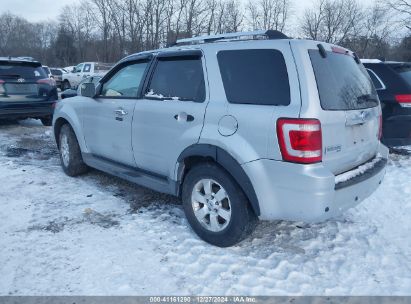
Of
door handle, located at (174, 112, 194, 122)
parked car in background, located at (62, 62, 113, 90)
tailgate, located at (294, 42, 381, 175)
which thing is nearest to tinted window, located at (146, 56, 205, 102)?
door handle, located at (174, 112, 194, 122)

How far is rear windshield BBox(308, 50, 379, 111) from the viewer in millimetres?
2895

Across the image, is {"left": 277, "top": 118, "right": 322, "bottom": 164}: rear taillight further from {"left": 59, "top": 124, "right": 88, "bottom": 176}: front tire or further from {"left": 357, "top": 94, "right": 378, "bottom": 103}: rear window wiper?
{"left": 59, "top": 124, "right": 88, "bottom": 176}: front tire

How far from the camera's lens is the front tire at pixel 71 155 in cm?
522

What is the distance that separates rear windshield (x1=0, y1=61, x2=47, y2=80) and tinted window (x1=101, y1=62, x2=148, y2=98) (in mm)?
4668

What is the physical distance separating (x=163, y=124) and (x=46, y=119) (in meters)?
6.87

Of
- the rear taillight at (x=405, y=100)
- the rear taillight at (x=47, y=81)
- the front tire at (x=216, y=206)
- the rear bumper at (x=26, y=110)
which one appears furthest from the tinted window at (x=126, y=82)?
the rear taillight at (x=47, y=81)

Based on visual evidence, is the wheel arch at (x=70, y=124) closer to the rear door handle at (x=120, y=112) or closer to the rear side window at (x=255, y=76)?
the rear door handle at (x=120, y=112)

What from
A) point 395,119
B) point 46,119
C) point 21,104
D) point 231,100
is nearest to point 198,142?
point 231,100

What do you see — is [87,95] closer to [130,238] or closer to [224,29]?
→ [130,238]

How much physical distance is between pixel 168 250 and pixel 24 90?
6.71 metres

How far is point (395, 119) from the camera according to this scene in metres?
5.68

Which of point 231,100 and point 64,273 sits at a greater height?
point 231,100

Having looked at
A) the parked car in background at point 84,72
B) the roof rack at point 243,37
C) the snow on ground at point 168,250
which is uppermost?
the parked car in background at point 84,72

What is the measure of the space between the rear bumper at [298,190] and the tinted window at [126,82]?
6.22ft
